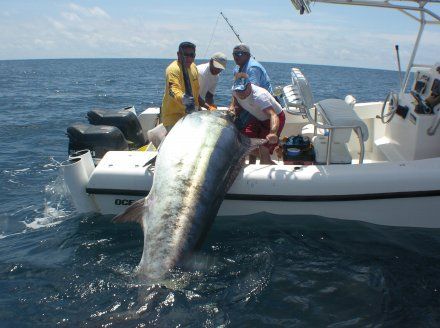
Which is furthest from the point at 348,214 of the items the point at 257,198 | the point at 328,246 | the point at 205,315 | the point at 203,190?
the point at 205,315

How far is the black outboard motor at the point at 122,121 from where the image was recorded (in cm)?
662

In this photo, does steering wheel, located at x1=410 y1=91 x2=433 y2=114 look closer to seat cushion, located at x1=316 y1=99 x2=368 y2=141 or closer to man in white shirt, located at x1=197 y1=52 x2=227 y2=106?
seat cushion, located at x1=316 y1=99 x2=368 y2=141

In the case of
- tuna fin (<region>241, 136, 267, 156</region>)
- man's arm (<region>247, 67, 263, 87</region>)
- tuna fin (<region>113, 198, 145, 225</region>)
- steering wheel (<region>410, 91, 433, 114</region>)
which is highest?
man's arm (<region>247, 67, 263, 87</region>)

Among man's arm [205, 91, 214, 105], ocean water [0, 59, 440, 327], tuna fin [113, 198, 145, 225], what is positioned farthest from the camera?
man's arm [205, 91, 214, 105]

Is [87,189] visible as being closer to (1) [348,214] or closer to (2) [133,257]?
(2) [133,257]

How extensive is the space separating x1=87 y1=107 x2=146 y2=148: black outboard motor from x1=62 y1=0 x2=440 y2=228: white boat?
1377 mm

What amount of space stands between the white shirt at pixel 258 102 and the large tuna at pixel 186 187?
0.52 metres

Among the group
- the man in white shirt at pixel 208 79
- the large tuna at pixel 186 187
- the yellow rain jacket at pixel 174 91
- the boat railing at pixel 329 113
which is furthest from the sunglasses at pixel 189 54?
the boat railing at pixel 329 113

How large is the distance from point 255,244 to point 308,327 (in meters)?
1.37

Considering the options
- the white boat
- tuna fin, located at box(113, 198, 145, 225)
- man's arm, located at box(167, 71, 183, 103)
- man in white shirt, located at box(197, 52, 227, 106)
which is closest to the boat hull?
the white boat

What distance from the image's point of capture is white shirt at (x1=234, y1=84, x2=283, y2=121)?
5318mm

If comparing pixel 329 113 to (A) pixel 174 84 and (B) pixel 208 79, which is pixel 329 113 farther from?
(B) pixel 208 79

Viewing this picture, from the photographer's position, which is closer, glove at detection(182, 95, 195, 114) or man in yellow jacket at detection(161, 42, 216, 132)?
glove at detection(182, 95, 195, 114)

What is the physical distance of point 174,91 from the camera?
536 centimetres
